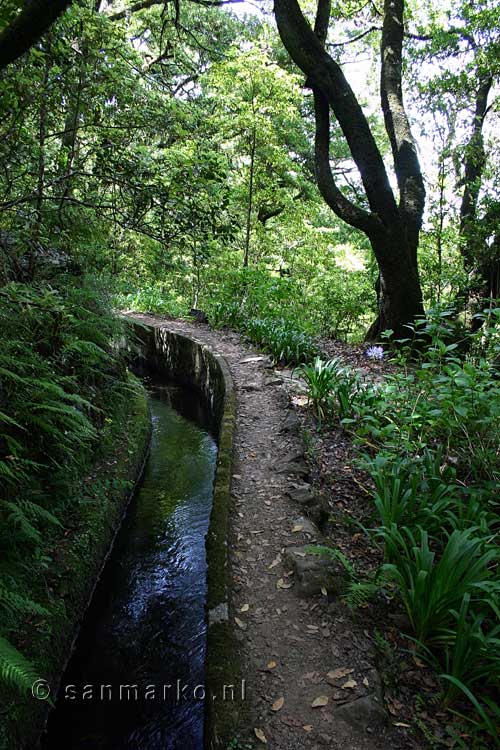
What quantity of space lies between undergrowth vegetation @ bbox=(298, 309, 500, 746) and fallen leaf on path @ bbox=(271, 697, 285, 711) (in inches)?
31.4

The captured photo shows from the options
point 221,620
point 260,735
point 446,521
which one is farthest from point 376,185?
point 260,735

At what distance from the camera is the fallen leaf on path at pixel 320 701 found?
234 centimetres

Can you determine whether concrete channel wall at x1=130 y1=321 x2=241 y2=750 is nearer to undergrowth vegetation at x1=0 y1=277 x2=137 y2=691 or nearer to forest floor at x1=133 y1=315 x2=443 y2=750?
forest floor at x1=133 y1=315 x2=443 y2=750

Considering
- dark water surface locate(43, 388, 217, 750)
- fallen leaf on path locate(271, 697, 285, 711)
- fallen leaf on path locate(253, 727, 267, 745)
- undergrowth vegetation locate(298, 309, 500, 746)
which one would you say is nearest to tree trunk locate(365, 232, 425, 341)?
undergrowth vegetation locate(298, 309, 500, 746)

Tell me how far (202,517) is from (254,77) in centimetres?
926

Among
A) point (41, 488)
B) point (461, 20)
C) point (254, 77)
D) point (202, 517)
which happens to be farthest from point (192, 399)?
point (461, 20)

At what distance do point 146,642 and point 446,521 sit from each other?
2515 mm

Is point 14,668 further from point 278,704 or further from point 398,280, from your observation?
point 398,280

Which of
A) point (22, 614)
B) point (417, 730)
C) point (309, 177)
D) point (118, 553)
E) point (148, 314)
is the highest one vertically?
point (309, 177)

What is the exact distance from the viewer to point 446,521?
126 inches

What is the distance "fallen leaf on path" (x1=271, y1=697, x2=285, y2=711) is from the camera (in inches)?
92.4

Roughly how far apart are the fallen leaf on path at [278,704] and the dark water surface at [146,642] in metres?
0.80

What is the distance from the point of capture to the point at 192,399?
1028cm

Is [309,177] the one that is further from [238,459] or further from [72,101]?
[238,459]
